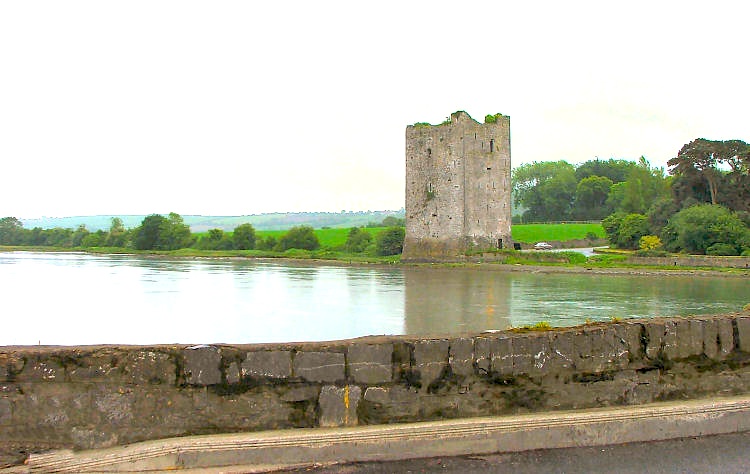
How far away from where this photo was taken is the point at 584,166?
9888 centimetres

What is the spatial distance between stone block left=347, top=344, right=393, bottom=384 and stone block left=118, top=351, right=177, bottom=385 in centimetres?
98

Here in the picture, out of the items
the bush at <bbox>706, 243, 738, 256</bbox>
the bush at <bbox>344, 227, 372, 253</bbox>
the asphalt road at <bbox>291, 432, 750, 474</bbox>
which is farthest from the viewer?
the bush at <bbox>344, 227, 372, 253</bbox>

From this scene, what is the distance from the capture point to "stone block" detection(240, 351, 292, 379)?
151 inches

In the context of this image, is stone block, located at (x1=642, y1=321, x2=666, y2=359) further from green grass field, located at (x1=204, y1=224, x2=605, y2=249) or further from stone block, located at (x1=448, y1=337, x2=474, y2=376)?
green grass field, located at (x1=204, y1=224, x2=605, y2=249)

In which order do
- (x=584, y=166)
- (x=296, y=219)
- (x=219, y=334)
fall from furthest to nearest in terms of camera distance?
(x=296, y=219)
(x=584, y=166)
(x=219, y=334)

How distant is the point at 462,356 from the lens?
405 cm

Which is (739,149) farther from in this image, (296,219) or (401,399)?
(296,219)

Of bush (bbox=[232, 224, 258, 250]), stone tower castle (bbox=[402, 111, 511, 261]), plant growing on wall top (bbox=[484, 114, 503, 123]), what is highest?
plant growing on wall top (bbox=[484, 114, 503, 123])

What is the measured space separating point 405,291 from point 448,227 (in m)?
18.3

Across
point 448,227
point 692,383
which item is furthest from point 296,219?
point 692,383

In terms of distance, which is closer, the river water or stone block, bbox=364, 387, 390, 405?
stone block, bbox=364, 387, 390, 405

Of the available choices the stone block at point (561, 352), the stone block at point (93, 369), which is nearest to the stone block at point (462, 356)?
the stone block at point (561, 352)

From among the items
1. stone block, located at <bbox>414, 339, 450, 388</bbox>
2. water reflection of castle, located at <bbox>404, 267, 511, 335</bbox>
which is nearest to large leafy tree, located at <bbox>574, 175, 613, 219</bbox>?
water reflection of castle, located at <bbox>404, 267, 511, 335</bbox>

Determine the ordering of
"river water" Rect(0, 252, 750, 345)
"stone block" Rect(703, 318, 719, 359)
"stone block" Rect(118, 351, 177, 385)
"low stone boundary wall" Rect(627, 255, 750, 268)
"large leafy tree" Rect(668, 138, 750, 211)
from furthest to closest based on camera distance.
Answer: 1. "large leafy tree" Rect(668, 138, 750, 211)
2. "low stone boundary wall" Rect(627, 255, 750, 268)
3. "river water" Rect(0, 252, 750, 345)
4. "stone block" Rect(703, 318, 719, 359)
5. "stone block" Rect(118, 351, 177, 385)
